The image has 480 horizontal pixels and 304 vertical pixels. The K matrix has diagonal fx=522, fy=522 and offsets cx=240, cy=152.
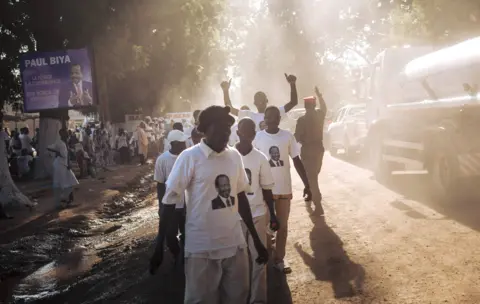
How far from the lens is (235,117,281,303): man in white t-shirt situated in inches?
180

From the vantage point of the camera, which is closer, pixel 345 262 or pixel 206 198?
pixel 206 198

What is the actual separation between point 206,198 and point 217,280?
54 centimetres

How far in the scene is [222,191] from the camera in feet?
11.4

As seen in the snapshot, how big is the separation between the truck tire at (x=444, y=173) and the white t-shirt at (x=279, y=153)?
4.47 m

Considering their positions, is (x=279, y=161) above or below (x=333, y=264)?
above

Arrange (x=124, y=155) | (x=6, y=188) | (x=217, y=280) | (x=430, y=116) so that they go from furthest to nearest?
(x=124, y=155)
(x=6, y=188)
(x=430, y=116)
(x=217, y=280)

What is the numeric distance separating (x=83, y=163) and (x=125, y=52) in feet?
17.4

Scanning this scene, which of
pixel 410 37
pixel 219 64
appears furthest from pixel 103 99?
pixel 219 64

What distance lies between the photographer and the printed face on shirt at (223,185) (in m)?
3.46

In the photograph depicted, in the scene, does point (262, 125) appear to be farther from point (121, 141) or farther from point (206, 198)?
point (121, 141)

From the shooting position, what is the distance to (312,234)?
25.0 feet

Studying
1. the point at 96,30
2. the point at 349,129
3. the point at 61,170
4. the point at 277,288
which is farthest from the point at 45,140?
the point at 277,288

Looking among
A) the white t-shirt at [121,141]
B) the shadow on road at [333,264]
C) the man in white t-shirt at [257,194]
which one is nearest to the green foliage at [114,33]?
the white t-shirt at [121,141]

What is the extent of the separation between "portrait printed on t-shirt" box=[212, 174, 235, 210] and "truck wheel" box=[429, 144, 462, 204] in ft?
21.8
